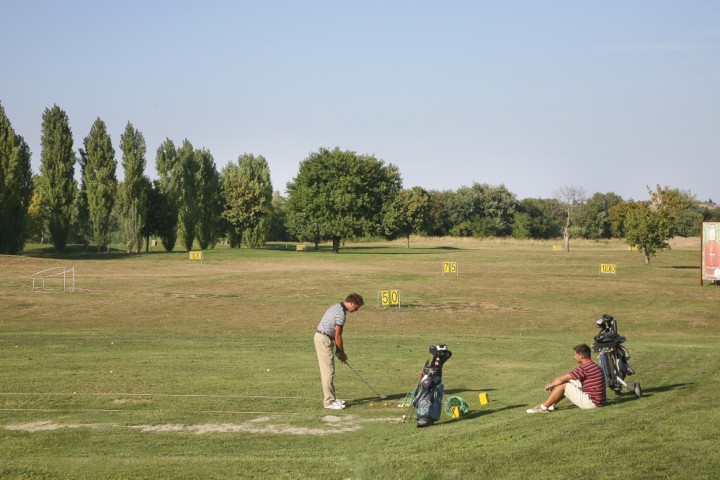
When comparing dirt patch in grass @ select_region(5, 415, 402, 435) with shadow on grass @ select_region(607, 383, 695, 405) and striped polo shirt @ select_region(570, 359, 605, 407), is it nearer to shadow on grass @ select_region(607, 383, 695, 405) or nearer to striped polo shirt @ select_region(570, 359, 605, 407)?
striped polo shirt @ select_region(570, 359, 605, 407)

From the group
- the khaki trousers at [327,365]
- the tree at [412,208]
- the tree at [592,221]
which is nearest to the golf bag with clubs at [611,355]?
the khaki trousers at [327,365]

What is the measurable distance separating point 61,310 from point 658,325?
3470 cm

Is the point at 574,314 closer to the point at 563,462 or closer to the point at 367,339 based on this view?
the point at 367,339

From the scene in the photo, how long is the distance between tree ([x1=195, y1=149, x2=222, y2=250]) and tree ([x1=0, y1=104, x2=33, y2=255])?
1392 inches

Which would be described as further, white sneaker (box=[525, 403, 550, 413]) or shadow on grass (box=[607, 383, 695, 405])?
shadow on grass (box=[607, 383, 695, 405])

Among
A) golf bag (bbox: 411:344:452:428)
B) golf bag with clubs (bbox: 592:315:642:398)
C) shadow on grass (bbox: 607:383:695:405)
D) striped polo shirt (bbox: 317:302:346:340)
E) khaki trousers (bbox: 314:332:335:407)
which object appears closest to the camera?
golf bag (bbox: 411:344:452:428)

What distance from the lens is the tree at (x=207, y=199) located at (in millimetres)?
132375

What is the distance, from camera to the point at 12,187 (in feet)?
311

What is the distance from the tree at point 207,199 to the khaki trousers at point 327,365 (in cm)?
11554

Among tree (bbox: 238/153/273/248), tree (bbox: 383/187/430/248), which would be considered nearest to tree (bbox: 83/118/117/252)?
tree (bbox: 238/153/273/248)

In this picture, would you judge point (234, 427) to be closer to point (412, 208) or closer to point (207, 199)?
point (207, 199)

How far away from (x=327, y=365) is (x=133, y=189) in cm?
10334

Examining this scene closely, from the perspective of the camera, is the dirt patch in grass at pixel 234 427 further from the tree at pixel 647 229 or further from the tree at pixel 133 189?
the tree at pixel 133 189

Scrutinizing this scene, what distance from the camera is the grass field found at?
12914mm
